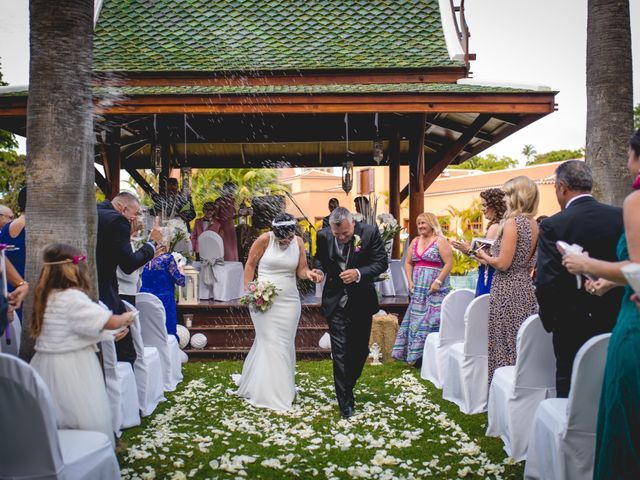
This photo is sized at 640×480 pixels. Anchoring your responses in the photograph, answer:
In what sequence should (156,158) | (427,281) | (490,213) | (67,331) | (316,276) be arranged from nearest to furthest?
(67,331) → (316,276) → (490,213) → (427,281) → (156,158)

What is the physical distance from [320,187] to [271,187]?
1986 cm

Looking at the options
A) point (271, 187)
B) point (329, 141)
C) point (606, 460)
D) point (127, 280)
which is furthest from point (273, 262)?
point (271, 187)

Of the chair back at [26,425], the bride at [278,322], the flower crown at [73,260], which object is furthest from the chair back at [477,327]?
the chair back at [26,425]

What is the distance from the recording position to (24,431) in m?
3.77

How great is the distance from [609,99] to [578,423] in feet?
12.1

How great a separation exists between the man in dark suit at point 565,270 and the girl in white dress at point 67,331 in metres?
3.03

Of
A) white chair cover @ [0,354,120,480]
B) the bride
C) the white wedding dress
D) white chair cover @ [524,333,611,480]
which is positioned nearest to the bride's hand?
the bride

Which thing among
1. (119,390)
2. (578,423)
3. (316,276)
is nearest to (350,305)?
(316,276)

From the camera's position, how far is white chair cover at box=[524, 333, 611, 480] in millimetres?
4195

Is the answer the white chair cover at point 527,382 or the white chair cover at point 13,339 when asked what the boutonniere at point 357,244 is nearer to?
the white chair cover at point 527,382

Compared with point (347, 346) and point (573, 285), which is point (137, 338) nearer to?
point (347, 346)

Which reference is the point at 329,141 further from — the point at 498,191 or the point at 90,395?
the point at 90,395

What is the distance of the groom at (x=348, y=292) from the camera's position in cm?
736

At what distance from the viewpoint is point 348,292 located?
7488mm
